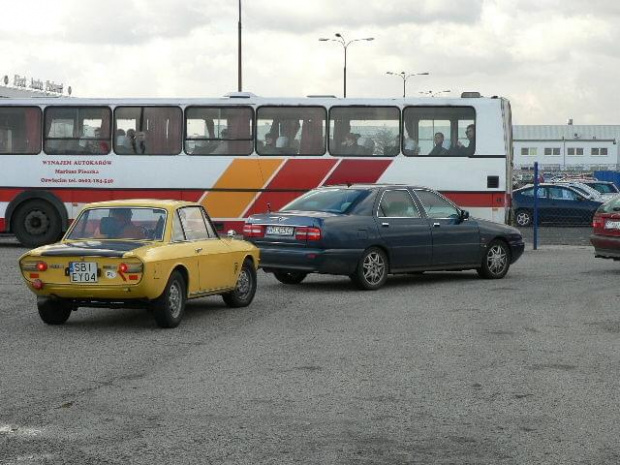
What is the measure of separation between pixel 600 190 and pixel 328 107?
80.5 ft

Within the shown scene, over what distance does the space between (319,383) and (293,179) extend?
17059mm

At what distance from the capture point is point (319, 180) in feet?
84.6

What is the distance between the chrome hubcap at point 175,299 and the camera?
1249 centimetres

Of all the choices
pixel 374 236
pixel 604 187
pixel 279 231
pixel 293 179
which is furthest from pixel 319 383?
pixel 604 187

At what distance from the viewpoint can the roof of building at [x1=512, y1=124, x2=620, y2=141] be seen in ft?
561

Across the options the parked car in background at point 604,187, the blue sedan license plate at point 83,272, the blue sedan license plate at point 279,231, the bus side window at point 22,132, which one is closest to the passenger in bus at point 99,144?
the bus side window at point 22,132

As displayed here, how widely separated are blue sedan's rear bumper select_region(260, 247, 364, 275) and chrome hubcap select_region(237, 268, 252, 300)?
2004 mm

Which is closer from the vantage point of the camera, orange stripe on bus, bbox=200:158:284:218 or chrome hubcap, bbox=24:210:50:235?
orange stripe on bus, bbox=200:158:284:218

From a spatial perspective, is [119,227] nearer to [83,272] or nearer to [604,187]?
[83,272]

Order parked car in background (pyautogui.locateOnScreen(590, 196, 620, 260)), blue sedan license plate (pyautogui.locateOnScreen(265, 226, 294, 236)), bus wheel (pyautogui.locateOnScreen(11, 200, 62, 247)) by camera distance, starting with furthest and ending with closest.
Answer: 1. bus wheel (pyautogui.locateOnScreen(11, 200, 62, 247))
2. parked car in background (pyautogui.locateOnScreen(590, 196, 620, 260))
3. blue sedan license plate (pyautogui.locateOnScreen(265, 226, 294, 236))

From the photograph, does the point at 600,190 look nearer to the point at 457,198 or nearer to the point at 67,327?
the point at 457,198

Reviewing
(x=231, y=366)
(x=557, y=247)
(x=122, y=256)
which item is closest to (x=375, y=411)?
(x=231, y=366)

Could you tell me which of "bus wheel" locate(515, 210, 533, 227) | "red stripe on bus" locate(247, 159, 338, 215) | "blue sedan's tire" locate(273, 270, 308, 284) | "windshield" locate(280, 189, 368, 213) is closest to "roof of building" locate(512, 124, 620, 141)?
"bus wheel" locate(515, 210, 533, 227)

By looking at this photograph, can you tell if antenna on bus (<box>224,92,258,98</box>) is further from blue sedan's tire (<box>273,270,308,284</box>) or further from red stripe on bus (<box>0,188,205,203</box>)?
blue sedan's tire (<box>273,270,308,284</box>)
